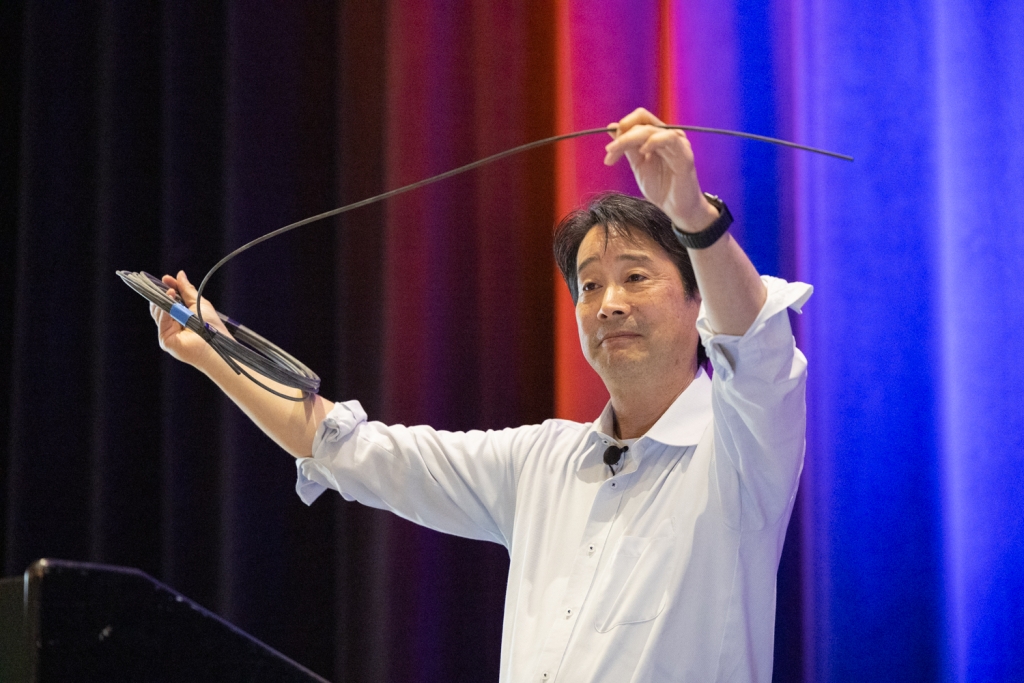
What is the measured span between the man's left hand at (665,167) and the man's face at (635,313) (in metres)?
0.34

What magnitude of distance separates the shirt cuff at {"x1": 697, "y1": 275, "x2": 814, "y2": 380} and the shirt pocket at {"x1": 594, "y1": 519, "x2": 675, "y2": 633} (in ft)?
0.96

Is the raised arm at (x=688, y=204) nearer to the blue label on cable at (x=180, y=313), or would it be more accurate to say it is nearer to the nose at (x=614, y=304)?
the nose at (x=614, y=304)

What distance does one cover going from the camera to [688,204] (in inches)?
44.4

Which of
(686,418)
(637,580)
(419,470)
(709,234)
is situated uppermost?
(709,234)

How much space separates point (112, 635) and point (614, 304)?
87 centimetres

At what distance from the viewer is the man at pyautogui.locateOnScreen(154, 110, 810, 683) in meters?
1.16

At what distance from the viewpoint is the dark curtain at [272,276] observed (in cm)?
198

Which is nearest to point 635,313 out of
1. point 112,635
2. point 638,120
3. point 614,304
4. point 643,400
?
point 614,304

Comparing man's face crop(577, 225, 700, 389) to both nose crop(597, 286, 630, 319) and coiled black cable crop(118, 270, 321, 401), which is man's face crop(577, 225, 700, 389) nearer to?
nose crop(597, 286, 630, 319)

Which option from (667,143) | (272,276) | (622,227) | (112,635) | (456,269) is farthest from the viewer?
(272,276)

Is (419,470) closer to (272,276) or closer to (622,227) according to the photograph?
(622,227)

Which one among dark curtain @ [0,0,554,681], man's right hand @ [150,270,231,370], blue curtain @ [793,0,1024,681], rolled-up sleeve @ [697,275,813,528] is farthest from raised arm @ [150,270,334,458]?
blue curtain @ [793,0,1024,681]

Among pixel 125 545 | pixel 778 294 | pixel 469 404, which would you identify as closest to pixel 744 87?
pixel 778 294

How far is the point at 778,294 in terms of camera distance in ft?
3.83
